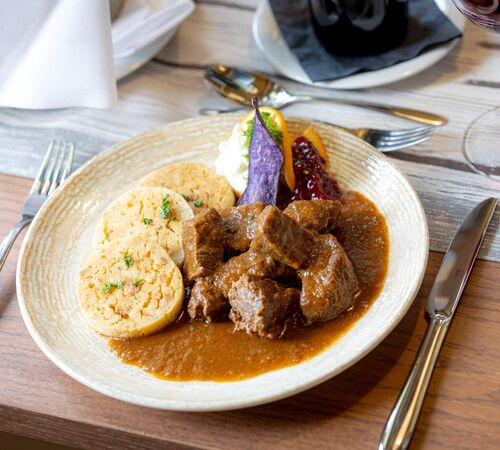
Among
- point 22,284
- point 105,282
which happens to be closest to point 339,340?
point 105,282

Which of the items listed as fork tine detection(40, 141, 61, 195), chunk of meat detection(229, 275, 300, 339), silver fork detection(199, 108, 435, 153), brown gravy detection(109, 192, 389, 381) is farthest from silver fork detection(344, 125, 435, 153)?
fork tine detection(40, 141, 61, 195)

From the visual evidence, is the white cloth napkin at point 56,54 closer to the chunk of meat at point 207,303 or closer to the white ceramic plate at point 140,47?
the white ceramic plate at point 140,47

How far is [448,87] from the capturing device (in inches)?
121

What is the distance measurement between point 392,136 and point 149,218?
1032 millimetres

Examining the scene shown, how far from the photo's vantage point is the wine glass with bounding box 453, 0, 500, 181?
92.0 inches

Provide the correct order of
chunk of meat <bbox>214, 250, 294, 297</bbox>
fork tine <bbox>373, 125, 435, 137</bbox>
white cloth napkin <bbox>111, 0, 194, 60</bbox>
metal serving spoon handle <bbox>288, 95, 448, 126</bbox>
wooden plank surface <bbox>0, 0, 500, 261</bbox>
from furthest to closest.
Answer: white cloth napkin <bbox>111, 0, 194, 60</bbox>, metal serving spoon handle <bbox>288, 95, 448, 126</bbox>, fork tine <bbox>373, 125, 435, 137</bbox>, wooden plank surface <bbox>0, 0, 500, 261</bbox>, chunk of meat <bbox>214, 250, 294, 297</bbox>

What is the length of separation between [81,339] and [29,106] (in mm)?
1381

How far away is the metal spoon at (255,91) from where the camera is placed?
3.01 meters

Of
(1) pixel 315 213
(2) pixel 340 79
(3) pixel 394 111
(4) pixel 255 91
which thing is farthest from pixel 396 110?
(1) pixel 315 213

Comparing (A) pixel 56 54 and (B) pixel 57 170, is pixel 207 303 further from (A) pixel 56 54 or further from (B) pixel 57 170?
(A) pixel 56 54

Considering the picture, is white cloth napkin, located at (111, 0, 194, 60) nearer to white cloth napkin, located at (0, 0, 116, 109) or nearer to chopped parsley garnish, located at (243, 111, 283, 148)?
white cloth napkin, located at (0, 0, 116, 109)

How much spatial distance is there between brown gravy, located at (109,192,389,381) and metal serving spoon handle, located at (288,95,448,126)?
2.94 ft

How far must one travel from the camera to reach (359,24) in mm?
3053

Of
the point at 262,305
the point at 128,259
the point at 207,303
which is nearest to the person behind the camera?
the point at 262,305
